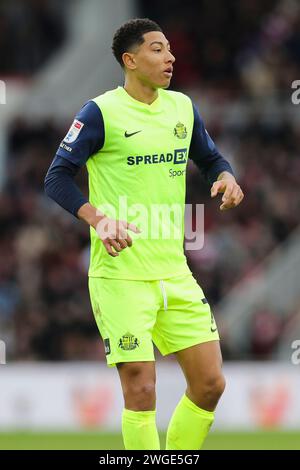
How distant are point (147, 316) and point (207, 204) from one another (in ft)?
32.4

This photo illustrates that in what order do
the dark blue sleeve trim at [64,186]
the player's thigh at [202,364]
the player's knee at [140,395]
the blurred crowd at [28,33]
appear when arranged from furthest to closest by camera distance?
the blurred crowd at [28,33]
the player's thigh at [202,364]
the dark blue sleeve trim at [64,186]
the player's knee at [140,395]

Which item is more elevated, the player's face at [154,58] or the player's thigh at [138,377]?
the player's face at [154,58]

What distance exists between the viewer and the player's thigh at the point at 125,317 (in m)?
7.83

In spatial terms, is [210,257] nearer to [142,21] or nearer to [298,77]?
[298,77]

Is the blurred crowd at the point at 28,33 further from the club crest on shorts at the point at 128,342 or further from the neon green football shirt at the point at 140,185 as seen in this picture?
the club crest on shorts at the point at 128,342

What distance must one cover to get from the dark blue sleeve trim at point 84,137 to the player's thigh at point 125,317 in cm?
77

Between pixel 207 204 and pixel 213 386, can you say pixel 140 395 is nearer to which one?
pixel 213 386

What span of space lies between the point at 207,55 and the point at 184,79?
2.02 feet

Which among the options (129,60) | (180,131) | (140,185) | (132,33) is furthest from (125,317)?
(132,33)

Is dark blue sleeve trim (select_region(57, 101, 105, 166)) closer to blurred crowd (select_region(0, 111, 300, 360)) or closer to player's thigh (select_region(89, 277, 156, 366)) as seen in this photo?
player's thigh (select_region(89, 277, 156, 366))

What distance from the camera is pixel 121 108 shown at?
26.6 feet

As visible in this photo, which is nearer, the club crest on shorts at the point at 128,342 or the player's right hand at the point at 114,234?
the player's right hand at the point at 114,234

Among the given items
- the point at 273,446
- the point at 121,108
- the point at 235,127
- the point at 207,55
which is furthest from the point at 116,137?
the point at 207,55

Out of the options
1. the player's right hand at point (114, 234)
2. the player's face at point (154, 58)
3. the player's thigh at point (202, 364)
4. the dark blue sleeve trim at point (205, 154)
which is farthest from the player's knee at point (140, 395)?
the player's face at point (154, 58)
